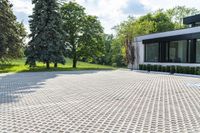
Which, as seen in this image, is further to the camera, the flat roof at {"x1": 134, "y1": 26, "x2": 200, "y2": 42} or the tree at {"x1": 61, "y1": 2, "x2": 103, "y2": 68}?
the tree at {"x1": 61, "y1": 2, "x2": 103, "y2": 68}

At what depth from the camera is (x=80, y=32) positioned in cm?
3719

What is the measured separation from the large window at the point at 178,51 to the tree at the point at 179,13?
30925 mm

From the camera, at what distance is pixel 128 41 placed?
33.2 meters

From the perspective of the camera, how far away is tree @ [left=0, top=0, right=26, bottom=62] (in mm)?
29641

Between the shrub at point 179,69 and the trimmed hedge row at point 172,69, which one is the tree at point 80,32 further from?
the shrub at point 179,69

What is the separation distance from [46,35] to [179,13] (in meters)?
35.3

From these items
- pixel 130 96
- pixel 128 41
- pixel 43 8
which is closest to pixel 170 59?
pixel 128 41

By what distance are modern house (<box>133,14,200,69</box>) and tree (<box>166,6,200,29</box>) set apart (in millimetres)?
27508

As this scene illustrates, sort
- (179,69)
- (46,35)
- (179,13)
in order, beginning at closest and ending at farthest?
(179,69) → (46,35) → (179,13)

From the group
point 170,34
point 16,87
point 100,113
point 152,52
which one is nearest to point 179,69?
point 170,34

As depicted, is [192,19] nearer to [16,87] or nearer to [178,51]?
[178,51]

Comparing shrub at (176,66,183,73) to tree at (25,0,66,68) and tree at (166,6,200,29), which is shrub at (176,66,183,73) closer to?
tree at (25,0,66,68)

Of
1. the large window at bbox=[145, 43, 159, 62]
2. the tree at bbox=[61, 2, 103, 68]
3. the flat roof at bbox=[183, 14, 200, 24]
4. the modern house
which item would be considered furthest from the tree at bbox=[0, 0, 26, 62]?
the flat roof at bbox=[183, 14, 200, 24]

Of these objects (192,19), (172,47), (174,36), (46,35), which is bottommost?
(172,47)
